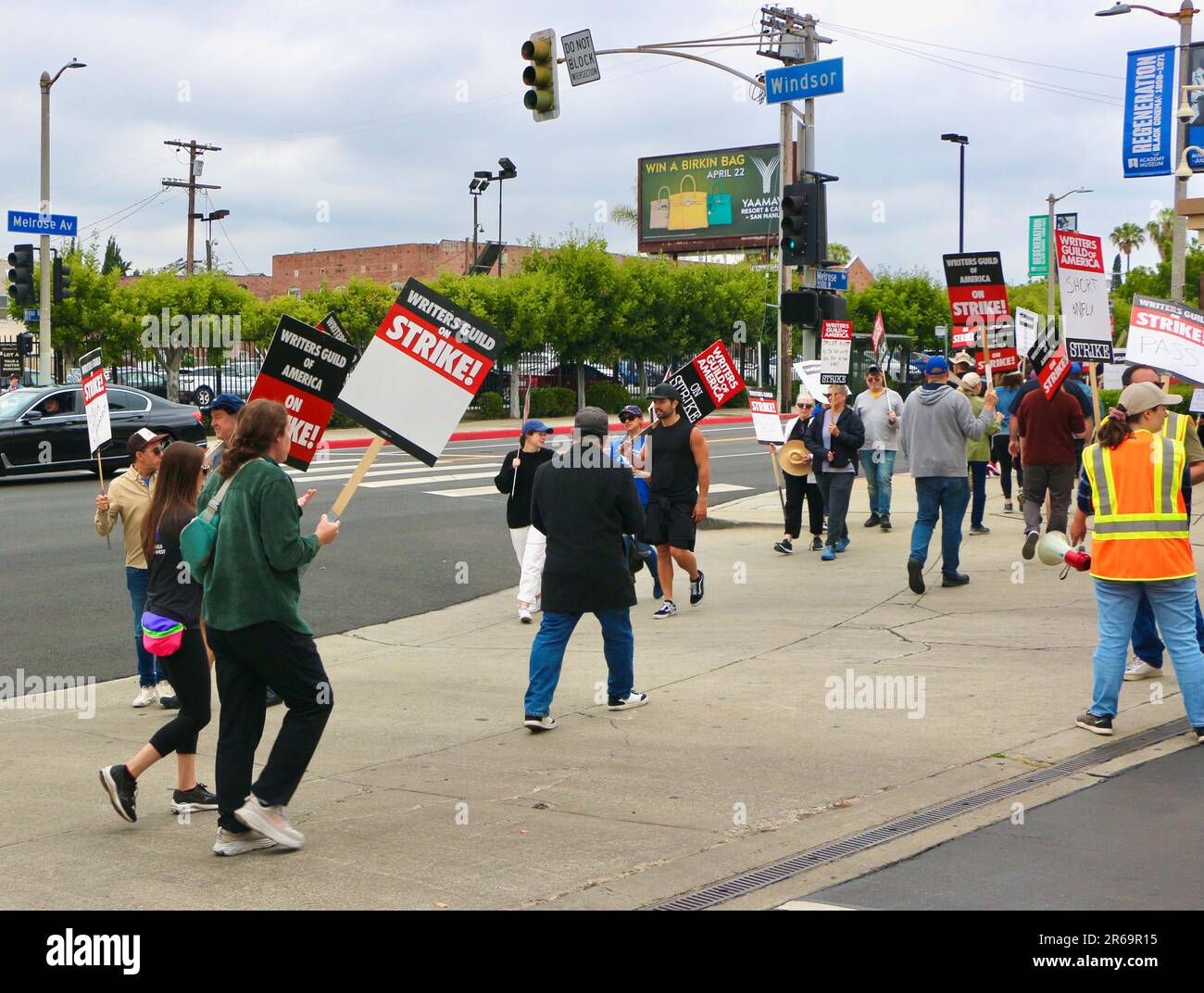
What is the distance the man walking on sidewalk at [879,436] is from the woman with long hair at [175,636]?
32.9 feet

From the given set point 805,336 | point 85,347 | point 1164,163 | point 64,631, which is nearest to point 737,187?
point 85,347

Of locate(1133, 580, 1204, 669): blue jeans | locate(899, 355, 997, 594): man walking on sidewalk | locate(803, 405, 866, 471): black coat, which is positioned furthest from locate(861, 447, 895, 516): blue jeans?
locate(1133, 580, 1204, 669): blue jeans

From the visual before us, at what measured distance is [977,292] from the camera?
1572cm

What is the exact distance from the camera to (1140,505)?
7258mm

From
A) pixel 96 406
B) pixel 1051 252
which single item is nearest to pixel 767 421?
pixel 96 406

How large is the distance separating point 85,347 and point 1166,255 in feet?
212

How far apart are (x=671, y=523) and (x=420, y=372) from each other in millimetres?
4383

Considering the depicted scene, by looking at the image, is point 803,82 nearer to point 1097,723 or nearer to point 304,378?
point 304,378

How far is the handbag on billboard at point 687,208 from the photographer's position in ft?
220

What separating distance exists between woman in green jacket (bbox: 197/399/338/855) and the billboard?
5910cm

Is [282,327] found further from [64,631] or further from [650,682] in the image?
[64,631]

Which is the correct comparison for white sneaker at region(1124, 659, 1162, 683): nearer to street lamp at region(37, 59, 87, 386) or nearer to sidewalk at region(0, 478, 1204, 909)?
sidewalk at region(0, 478, 1204, 909)

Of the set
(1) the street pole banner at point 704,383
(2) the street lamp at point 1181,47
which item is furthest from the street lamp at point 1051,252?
(1) the street pole banner at point 704,383

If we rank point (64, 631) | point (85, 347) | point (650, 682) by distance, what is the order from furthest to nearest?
1. point (85, 347)
2. point (64, 631)
3. point (650, 682)
